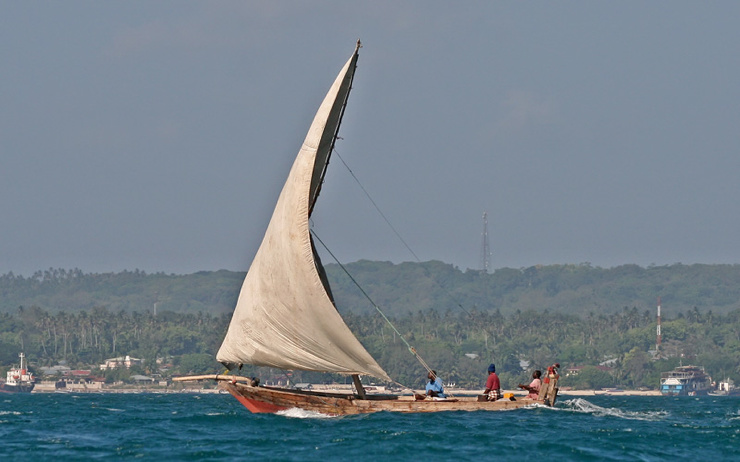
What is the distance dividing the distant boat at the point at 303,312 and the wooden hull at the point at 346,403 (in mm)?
37

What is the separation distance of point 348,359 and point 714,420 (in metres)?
17.7

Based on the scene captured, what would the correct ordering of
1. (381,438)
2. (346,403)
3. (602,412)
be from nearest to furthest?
(381,438)
(346,403)
(602,412)

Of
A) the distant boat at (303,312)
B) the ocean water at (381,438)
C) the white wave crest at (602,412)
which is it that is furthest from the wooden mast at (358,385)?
the white wave crest at (602,412)

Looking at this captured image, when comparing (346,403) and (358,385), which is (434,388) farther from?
(346,403)

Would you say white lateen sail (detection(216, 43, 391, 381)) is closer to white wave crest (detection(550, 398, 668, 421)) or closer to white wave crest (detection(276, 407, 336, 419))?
white wave crest (detection(276, 407, 336, 419))

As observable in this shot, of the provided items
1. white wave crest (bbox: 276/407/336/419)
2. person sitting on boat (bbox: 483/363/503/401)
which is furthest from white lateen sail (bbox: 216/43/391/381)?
person sitting on boat (bbox: 483/363/503/401)

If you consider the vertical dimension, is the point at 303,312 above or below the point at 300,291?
below

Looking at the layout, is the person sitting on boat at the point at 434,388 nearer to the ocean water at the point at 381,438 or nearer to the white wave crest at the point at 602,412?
the ocean water at the point at 381,438

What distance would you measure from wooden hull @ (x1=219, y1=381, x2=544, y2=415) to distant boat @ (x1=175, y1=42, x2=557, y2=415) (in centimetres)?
4

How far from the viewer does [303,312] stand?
4547 cm

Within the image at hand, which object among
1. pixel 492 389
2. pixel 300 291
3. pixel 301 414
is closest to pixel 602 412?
pixel 492 389

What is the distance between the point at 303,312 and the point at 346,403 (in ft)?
12.8

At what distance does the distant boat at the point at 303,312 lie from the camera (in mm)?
45281

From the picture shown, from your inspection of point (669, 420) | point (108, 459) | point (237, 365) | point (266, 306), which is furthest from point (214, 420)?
point (669, 420)
